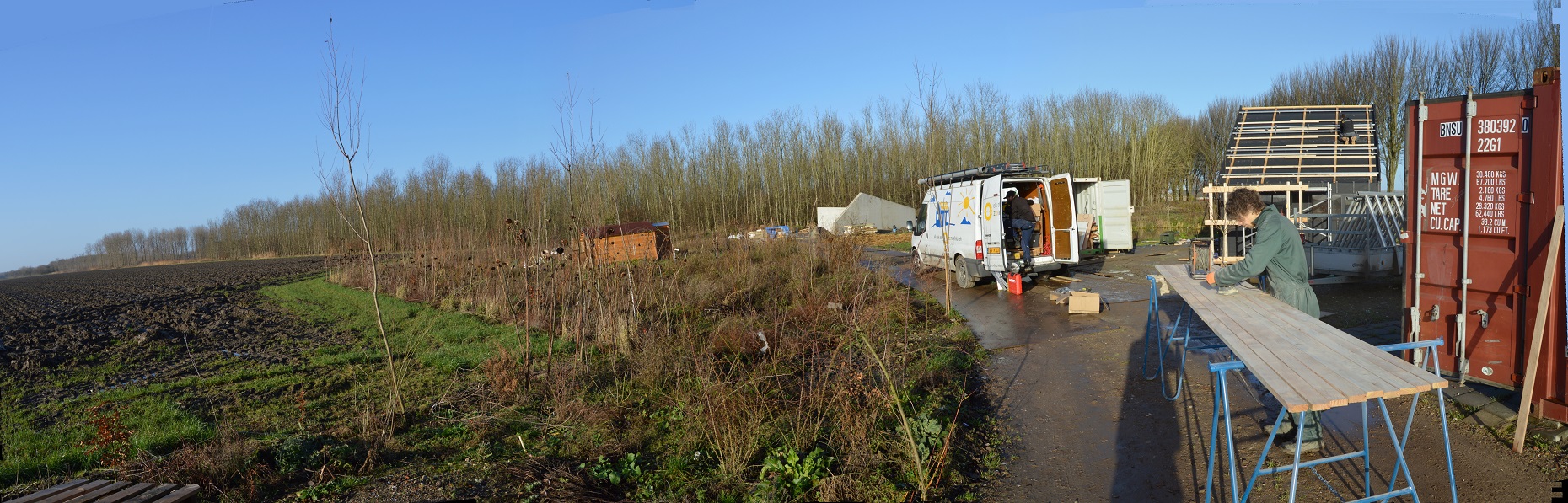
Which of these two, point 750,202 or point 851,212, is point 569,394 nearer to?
point 851,212

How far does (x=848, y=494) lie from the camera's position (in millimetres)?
4184

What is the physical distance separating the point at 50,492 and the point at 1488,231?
9298mm

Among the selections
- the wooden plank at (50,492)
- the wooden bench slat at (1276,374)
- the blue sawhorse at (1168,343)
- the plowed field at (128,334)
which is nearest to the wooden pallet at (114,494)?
the wooden plank at (50,492)

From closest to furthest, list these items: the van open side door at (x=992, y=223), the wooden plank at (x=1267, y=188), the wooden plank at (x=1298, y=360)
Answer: the wooden plank at (x=1298, y=360)
the van open side door at (x=992, y=223)
the wooden plank at (x=1267, y=188)

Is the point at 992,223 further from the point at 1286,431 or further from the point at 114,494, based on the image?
the point at 114,494

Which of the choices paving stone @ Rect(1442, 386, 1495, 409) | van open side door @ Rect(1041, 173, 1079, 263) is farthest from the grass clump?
van open side door @ Rect(1041, 173, 1079, 263)

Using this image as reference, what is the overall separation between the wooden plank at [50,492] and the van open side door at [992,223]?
1090cm

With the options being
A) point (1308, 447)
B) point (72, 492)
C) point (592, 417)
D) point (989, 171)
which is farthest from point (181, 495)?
point (989, 171)

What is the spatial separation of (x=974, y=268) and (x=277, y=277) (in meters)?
24.8

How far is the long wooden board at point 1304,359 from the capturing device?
2768 millimetres

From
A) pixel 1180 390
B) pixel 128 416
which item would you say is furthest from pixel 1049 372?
pixel 128 416

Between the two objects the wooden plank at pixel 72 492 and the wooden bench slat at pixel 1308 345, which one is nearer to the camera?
the wooden bench slat at pixel 1308 345

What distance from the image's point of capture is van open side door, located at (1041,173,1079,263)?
13.0 meters

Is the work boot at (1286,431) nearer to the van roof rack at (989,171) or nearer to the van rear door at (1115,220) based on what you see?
the van roof rack at (989,171)
